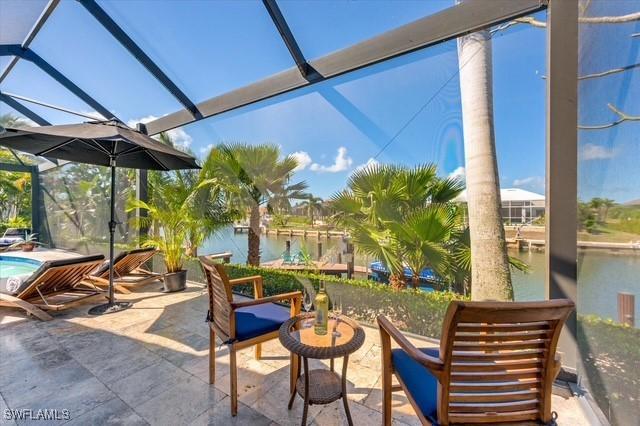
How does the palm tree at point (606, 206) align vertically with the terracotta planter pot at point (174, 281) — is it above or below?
above

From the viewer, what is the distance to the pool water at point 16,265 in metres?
6.52

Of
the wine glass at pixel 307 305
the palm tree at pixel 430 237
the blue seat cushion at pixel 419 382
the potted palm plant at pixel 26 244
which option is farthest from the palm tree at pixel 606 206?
the potted palm plant at pixel 26 244

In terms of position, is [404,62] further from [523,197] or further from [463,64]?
[523,197]

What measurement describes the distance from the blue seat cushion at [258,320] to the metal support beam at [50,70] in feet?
19.2

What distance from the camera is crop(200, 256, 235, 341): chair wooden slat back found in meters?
1.90

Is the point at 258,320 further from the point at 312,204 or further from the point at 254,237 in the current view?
the point at 254,237

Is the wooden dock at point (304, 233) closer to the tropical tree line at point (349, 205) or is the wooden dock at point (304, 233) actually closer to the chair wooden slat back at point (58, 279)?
the tropical tree line at point (349, 205)

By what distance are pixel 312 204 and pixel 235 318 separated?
8.84 ft

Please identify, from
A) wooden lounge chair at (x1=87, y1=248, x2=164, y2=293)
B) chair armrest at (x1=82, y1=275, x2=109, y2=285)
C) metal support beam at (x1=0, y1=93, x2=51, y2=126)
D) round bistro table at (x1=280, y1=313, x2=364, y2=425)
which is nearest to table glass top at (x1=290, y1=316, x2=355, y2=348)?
round bistro table at (x1=280, y1=313, x2=364, y2=425)

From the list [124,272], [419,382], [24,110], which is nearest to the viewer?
[419,382]

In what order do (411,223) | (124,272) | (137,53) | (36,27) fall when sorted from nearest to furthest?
(411,223), (137,53), (36,27), (124,272)

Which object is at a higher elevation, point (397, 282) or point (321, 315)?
point (321, 315)

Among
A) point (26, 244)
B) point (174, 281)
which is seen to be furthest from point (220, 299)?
point (26, 244)

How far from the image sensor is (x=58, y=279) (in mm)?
3717
